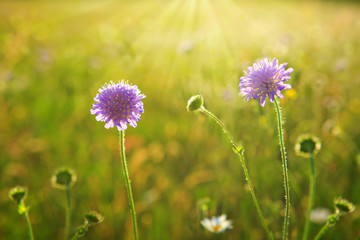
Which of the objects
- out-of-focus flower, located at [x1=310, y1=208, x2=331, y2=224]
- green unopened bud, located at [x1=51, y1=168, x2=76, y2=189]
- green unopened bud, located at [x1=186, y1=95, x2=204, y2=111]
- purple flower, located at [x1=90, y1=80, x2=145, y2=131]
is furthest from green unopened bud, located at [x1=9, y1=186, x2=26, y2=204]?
out-of-focus flower, located at [x1=310, y1=208, x2=331, y2=224]

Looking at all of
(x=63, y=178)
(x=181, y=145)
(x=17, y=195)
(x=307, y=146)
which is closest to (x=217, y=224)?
(x=307, y=146)

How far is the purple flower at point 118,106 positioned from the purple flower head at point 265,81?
407 mm

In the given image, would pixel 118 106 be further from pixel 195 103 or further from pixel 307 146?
pixel 307 146

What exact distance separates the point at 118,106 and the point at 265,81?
55cm

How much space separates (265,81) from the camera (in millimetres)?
1259

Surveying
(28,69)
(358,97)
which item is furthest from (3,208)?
(358,97)

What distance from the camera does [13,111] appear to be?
351 cm

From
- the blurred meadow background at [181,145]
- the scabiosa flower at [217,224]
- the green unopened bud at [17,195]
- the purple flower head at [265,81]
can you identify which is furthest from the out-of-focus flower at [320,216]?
the green unopened bud at [17,195]

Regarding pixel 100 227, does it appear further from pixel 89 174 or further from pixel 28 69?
pixel 28 69

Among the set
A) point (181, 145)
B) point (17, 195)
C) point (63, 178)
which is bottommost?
point (17, 195)

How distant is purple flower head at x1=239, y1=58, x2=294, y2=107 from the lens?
124cm

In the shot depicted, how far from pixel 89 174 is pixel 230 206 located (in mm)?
1100

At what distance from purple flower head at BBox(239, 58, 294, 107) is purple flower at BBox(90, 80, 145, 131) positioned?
407 mm

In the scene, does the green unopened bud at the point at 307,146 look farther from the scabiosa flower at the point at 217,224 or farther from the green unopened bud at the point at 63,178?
the green unopened bud at the point at 63,178
